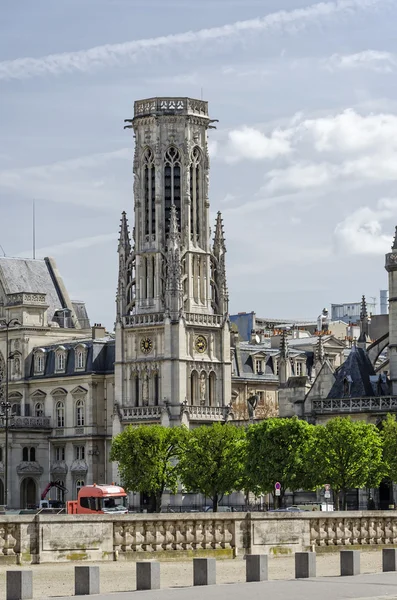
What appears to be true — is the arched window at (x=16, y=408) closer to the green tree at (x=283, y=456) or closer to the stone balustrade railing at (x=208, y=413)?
the stone balustrade railing at (x=208, y=413)

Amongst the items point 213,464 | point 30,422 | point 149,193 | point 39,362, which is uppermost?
point 149,193

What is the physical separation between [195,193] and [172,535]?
78513mm

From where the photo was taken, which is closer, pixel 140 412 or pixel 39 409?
pixel 140 412

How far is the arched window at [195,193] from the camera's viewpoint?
126 m

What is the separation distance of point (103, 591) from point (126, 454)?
70.3 metres

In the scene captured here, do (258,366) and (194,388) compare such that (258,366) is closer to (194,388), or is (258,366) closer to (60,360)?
(194,388)

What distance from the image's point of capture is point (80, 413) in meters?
132

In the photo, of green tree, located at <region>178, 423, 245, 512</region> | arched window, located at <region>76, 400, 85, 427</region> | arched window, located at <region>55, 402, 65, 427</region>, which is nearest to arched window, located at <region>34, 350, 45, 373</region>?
arched window, located at <region>55, 402, 65, 427</region>

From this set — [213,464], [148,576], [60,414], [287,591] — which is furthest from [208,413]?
[287,591]

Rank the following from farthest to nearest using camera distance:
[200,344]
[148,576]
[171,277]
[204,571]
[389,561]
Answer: [200,344] → [171,277] → [389,561] → [204,571] → [148,576]

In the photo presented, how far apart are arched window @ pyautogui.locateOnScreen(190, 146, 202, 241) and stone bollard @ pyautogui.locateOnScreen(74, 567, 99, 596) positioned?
291 ft

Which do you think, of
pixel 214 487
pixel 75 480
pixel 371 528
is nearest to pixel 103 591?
pixel 371 528

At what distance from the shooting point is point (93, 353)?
132000 mm

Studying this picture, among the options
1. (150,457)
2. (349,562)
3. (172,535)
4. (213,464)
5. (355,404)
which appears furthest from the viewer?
(150,457)
